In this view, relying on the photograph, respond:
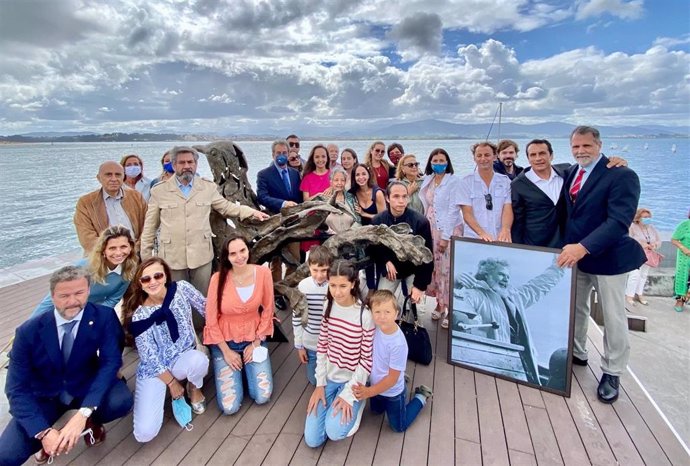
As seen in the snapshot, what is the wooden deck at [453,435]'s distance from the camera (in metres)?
2.78

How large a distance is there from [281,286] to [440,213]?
1934 millimetres

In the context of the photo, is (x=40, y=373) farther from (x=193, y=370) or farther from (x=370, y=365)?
(x=370, y=365)

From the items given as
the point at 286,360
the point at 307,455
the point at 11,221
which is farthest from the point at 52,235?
the point at 307,455

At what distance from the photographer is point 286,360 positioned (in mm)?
4109

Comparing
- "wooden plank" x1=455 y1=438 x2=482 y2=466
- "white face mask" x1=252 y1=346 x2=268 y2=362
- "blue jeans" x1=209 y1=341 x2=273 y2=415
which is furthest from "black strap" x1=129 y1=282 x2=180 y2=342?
"wooden plank" x1=455 y1=438 x2=482 y2=466

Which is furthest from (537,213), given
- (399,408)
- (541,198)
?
(399,408)

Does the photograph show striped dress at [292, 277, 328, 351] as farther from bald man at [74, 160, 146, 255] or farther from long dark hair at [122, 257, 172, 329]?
bald man at [74, 160, 146, 255]

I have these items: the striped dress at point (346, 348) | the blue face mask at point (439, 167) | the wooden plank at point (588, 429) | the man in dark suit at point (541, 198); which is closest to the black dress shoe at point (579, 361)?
the wooden plank at point (588, 429)

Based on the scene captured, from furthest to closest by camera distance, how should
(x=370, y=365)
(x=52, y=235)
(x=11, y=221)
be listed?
1. (x=11, y=221)
2. (x=52, y=235)
3. (x=370, y=365)

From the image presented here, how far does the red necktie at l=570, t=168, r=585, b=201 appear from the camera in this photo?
3439mm

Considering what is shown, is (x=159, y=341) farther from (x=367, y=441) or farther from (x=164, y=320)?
(x=367, y=441)

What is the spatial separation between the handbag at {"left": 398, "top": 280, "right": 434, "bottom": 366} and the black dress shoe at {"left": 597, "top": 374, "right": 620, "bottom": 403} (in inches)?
55.2

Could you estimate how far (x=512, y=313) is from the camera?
11.7 feet

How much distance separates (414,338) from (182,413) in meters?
2.11
